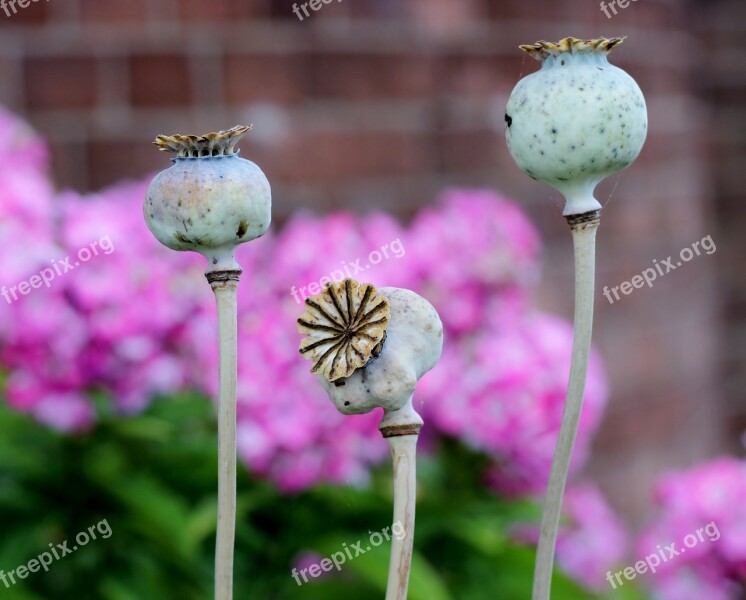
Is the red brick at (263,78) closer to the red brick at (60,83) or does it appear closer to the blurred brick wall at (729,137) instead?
the red brick at (60,83)

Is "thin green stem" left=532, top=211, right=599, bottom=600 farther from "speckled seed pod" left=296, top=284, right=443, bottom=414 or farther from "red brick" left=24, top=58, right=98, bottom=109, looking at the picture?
"red brick" left=24, top=58, right=98, bottom=109

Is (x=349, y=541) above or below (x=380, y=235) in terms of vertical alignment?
below

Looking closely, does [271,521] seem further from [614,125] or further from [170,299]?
[614,125]

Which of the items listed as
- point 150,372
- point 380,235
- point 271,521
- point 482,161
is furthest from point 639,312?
point 150,372

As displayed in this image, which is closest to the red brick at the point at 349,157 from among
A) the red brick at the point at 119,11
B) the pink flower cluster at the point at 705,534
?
the red brick at the point at 119,11

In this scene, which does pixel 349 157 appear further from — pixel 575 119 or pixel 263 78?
pixel 575 119

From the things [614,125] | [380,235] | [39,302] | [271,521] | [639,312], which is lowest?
[614,125]

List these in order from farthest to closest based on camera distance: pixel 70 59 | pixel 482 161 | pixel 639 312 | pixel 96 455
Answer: pixel 639 312
pixel 482 161
pixel 70 59
pixel 96 455

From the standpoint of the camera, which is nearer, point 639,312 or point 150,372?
point 150,372

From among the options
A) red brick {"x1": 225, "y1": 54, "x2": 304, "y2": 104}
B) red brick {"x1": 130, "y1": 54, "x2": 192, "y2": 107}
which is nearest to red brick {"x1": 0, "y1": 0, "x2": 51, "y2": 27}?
red brick {"x1": 130, "y1": 54, "x2": 192, "y2": 107}
